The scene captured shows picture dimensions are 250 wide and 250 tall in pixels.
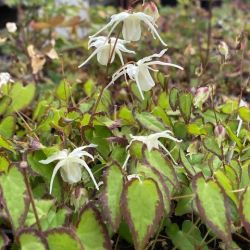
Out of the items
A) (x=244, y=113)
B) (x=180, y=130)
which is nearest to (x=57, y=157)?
(x=180, y=130)

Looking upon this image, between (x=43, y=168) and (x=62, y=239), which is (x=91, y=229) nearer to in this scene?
(x=62, y=239)

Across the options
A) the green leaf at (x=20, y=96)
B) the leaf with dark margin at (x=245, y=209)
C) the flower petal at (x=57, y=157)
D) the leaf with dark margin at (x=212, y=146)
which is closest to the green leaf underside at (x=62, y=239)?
the flower petal at (x=57, y=157)

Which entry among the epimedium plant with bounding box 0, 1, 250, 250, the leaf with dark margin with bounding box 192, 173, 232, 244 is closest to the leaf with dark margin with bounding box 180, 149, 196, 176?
the epimedium plant with bounding box 0, 1, 250, 250

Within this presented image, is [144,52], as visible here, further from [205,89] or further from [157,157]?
[157,157]

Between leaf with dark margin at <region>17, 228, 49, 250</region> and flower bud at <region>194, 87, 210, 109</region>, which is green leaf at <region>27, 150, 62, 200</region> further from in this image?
flower bud at <region>194, 87, 210, 109</region>

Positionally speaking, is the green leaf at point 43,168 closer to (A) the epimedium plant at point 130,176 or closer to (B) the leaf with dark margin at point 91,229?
(A) the epimedium plant at point 130,176
